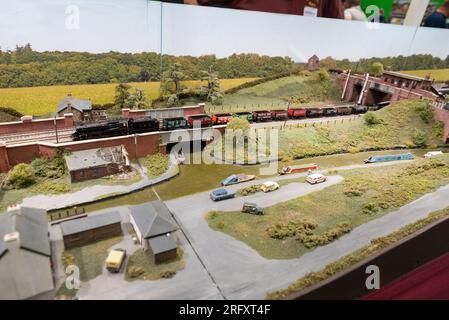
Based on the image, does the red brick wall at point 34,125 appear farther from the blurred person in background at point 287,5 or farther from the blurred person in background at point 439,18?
the blurred person in background at point 439,18

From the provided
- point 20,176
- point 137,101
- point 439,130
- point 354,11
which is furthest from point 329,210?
point 354,11

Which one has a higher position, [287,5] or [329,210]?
[287,5]

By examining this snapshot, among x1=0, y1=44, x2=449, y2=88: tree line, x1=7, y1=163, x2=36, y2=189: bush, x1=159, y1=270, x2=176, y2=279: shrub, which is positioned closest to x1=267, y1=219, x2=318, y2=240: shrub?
x1=159, y1=270, x2=176, y2=279: shrub

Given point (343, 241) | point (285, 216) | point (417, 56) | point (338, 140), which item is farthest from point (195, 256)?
point (417, 56)

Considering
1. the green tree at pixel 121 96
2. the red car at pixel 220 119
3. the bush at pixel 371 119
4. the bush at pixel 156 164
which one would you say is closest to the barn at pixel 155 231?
the bush at pixel 156 164

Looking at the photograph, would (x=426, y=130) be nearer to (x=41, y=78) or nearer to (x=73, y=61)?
(x=73, y=61)

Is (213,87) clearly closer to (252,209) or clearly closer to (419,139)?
(252,209)
